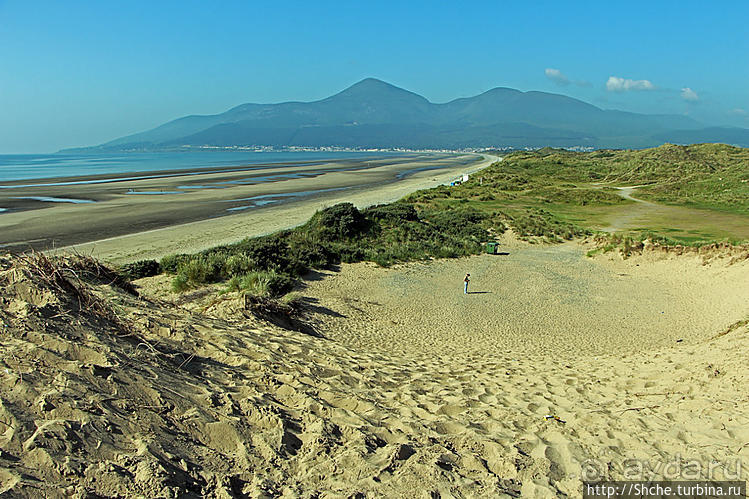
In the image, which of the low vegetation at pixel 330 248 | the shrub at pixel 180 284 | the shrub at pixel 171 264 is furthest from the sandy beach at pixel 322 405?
the shrub at pixel 171 264

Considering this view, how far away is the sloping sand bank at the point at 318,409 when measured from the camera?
3.70m

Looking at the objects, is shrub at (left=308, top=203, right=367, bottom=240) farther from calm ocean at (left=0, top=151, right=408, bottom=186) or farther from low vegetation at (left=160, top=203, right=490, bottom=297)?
calm ocean at (left=0, top=151, right=408, bottom=186)

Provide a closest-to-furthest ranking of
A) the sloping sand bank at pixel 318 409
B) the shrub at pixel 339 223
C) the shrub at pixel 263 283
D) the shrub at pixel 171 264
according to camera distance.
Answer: the sloping sand bank at pixel 318 409, the shrub at pixel 263 283, the shrub at pixel 171 264, the shrub at pixel 339 223

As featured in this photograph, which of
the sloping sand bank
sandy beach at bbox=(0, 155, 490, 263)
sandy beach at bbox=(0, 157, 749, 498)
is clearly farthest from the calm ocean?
the sloping sand bank

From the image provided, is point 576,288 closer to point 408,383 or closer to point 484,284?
point 484,284

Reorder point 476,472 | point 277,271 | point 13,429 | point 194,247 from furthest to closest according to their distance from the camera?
point 194,247 < point 277,271 < point 476,472 < point 13,429

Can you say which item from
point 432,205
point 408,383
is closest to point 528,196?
point 432,205

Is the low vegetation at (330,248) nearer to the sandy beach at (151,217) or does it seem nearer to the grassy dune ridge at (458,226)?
the grassy dune ridge at (458,226)

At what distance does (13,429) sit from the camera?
347 centimetres

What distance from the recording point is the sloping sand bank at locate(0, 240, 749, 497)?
370 cm

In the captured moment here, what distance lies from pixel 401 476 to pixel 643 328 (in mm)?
10646

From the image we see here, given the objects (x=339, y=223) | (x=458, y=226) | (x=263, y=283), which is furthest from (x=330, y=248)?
(x=458, y=226)

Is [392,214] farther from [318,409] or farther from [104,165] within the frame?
[104,165]

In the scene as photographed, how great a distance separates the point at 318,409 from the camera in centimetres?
525
